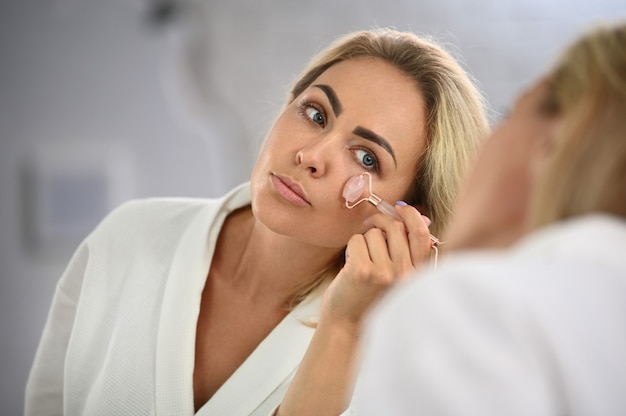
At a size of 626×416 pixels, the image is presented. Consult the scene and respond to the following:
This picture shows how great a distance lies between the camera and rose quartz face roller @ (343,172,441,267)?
1066 millimetres

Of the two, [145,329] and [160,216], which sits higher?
[160,216]

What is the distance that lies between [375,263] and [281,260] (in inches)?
10.8

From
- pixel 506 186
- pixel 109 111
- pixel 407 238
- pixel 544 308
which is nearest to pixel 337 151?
pixel 407 238

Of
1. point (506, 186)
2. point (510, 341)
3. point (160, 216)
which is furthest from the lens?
point (160, 216)

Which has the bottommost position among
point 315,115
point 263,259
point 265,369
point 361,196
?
point 265,369

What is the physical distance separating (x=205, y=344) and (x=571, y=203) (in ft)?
2.66

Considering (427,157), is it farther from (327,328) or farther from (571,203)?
(571,203)

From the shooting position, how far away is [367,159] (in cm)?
109

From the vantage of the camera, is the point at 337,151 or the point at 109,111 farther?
the point at 109,111

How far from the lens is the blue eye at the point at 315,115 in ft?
3.69

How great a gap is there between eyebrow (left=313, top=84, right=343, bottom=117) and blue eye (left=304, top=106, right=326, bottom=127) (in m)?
0.03

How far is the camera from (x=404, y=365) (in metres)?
0.44

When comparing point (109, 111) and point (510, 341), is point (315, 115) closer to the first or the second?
point (510, 341)

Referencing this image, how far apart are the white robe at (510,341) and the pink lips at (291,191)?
61 centimetres
